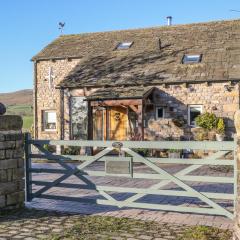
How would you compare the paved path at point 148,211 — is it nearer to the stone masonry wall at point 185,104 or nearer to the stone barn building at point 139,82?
the stone barn building at point 139,82

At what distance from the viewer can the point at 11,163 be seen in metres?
7.42

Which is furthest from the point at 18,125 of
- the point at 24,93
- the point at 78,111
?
the point at 24,93

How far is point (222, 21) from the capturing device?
72.4ft

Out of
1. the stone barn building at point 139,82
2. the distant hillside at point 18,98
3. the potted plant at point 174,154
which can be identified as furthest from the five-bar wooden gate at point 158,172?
the distant hillside at point 18,98

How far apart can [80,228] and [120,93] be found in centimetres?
1216

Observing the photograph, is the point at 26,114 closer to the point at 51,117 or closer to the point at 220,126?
the point at 51,117

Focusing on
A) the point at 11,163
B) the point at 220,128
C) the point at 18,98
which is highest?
the point at 18,98

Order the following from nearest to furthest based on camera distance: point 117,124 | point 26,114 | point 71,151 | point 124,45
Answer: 1. point 71,151
2. point 117,124
3. point 124,45
4. point 26,114

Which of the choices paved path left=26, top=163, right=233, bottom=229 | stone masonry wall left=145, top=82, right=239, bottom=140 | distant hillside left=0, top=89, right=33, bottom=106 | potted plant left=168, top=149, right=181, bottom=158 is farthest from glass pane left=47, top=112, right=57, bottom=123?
distant hillside left=0, top=89, right=33, bottom=106

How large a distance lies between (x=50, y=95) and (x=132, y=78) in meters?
5.89

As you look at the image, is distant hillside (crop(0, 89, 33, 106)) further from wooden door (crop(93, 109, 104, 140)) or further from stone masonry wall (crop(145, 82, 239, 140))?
stone masonry wall (crop(145, 82, 239, 140))

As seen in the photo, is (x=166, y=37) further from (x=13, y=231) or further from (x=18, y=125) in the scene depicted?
(x=13, y=231)

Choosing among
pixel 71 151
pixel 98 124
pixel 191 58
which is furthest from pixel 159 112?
pixel 71 151

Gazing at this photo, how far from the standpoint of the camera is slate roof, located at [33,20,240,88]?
717 inches
